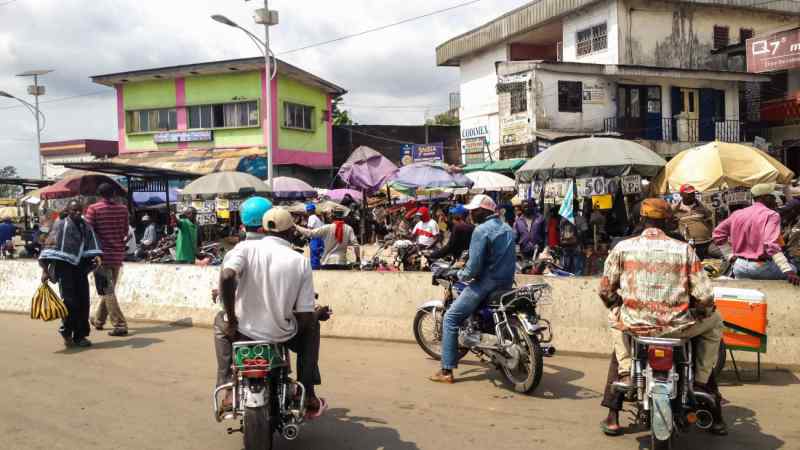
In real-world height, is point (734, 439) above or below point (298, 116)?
below

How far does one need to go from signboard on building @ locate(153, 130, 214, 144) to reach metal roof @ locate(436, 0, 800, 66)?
45.1ft

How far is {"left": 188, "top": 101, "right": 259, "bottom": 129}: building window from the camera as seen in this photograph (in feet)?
104

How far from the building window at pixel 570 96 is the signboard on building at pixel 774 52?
785cm

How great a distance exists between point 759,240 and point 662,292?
10.1ft

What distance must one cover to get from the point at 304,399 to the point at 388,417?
118 centimetres

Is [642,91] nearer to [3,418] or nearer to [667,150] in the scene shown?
[667,150]

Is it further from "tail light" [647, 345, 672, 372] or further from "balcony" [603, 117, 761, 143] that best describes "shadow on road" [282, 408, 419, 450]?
"balcony" [603, 117, 761, 143]

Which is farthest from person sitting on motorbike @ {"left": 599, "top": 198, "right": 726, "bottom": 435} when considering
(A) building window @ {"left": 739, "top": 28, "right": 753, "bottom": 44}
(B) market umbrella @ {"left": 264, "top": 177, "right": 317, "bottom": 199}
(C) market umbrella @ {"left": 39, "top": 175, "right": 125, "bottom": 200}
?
(A) building window @ {"left": 739, "top": 28, "right": 753, "bottom": 44}

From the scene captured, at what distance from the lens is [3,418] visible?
18.2ft

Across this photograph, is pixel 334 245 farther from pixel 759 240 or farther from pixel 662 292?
pixel 662 292

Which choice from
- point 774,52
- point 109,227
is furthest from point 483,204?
point 774,52

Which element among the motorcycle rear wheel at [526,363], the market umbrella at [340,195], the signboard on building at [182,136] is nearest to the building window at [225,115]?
the signboard on building at [182,136]

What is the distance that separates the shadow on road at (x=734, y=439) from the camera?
15.6 feet

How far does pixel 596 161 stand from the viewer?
12.1 metres
